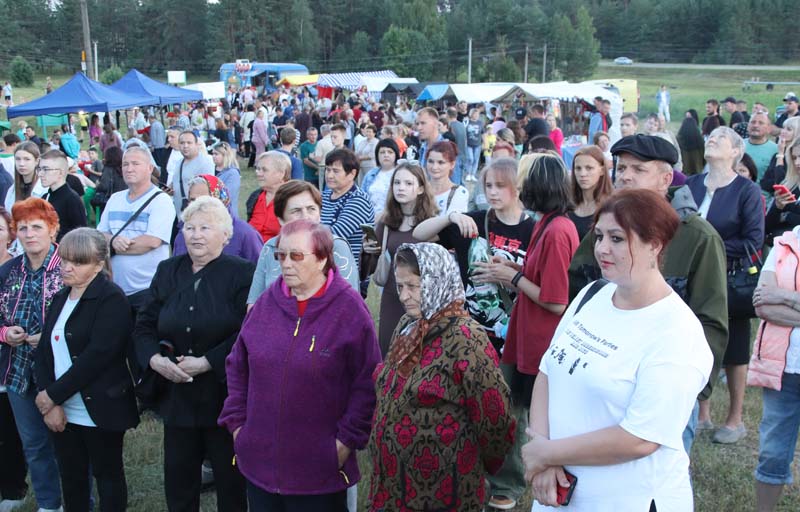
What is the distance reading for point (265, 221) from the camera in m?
5.40

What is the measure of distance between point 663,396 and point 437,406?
930 millimetres

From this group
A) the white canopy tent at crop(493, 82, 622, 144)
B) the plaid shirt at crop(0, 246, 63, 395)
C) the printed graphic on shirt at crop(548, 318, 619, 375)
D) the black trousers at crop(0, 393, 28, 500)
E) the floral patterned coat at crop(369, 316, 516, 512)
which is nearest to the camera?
the printed graphic on shirt at crop(548, 318, 619, 375)

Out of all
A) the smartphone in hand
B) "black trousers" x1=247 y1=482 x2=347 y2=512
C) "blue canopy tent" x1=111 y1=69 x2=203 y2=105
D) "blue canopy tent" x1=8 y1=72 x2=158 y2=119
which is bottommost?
"black trousers" x1=247 y1=482 x2=347 y2=512

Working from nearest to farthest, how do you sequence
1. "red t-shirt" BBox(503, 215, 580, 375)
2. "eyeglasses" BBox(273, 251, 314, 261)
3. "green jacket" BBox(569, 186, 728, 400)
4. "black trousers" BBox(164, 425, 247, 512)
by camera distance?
"green jacket" BBox(569, 186, 728, 400)
"eyeglasses" BBox(273, 251, 314, 261)
"red t-shirt" BBox(503, 215, 580, 375)
"black trousers" BBox(164, 425, 247, 512)

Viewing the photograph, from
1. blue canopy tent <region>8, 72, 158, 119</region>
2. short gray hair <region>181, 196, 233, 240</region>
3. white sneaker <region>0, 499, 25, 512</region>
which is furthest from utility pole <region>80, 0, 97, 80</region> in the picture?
short gray hair <region>181, 196, 233, 240</region>

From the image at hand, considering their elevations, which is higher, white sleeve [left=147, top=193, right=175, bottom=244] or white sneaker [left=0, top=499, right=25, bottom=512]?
white sleeve [left=147, top=193, right=175, bottom=244]

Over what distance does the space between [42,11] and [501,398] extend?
88115mm

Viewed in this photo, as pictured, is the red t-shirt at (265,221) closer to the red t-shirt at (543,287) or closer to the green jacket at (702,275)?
the red t-shirt at (543,287)

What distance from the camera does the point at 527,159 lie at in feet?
12.7

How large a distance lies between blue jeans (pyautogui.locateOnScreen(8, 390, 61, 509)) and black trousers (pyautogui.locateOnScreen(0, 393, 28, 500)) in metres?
0.20

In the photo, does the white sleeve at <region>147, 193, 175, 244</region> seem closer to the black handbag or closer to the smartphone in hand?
the smartphone in hand

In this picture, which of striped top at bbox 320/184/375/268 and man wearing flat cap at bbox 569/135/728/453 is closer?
man wearing flat cap at bbox 569/135/728/453

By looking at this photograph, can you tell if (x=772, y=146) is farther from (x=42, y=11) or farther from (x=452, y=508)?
(x=42, y=11)

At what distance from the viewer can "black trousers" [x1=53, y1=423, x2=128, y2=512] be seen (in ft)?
12.3
